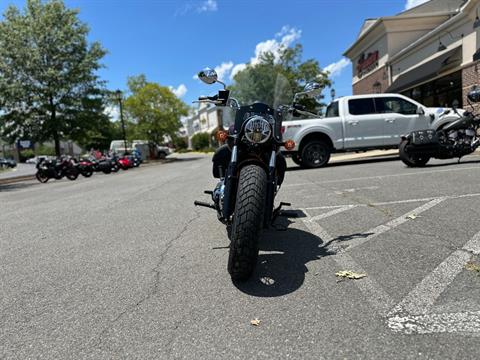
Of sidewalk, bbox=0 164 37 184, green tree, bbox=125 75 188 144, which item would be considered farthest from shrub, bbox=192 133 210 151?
sidewalk, bbox=0 164 37 184

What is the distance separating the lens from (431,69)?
52.7 ft

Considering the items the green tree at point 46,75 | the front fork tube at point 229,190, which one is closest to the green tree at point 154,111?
the green tree at point 46,75

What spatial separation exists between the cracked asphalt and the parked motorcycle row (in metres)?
13.4

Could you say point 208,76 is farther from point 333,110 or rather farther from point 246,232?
point 333,110

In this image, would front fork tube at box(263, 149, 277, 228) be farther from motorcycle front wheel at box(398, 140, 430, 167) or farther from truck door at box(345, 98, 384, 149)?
truck door at box(345, 98, 384, 149)

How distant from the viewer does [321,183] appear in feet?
26.2

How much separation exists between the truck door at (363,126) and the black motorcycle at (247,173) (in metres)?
7.64

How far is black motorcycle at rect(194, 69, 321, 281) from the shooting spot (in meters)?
2.67

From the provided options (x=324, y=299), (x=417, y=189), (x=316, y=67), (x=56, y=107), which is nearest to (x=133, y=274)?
(x=324, y=299)

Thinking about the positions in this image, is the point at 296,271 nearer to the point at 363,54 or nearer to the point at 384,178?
the point at 384,178

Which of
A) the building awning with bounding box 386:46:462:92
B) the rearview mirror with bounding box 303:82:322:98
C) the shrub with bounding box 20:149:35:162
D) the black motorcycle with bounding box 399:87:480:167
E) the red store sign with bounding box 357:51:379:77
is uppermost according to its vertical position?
the red store sign with bounding box 357:51:379:77

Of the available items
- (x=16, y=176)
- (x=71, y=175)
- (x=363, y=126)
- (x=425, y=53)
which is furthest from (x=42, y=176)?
(x=425, y=53)

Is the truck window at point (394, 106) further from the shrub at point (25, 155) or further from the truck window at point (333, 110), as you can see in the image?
the shrub at point (25, 155)

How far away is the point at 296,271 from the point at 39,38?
28.0 meters
